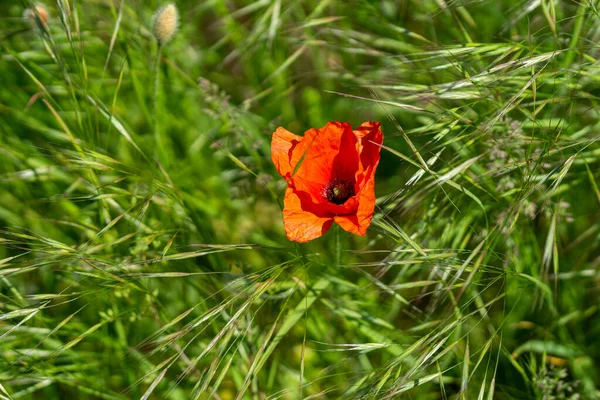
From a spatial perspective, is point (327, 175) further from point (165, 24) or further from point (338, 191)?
point (165, 24)

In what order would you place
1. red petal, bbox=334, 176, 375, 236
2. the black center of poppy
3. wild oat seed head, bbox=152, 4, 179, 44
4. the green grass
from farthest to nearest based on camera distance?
wild oat seed head, bbox=152, 4, 179, 44, the black center of poppy, the green grass, red petal, bbox=334, 176, 375, 236

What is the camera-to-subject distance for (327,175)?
1397 mm

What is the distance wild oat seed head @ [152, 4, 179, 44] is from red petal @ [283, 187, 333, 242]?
548 mm

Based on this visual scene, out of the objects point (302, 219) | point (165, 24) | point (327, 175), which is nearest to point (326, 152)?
point (327, 175)

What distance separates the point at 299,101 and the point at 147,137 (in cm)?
55

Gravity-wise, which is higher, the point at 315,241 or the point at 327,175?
the point at 327,175

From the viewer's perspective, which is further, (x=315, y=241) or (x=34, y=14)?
(x=315, y=241)

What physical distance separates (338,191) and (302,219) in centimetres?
17

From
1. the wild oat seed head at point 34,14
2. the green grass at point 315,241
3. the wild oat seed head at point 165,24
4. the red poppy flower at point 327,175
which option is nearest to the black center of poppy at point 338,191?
the red poppy flower at point 327,175

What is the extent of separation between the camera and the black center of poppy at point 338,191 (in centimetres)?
139

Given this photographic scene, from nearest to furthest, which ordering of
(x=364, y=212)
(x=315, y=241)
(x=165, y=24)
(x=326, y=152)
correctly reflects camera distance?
(x=364, y=212), (x=326, y=152), (x=165, y=24), (x=315, y=241)

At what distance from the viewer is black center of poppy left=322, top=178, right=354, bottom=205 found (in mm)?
1391

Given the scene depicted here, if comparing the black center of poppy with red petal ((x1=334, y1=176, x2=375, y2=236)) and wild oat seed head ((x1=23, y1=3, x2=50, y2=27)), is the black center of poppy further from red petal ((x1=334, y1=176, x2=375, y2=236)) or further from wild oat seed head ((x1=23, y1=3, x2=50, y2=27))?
wild oat seed head ((x1=23, y1=3, x2=50, y2=27))

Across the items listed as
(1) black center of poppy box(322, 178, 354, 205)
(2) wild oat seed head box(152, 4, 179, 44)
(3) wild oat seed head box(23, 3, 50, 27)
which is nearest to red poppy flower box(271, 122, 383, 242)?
(1) black center of poppy box(322, 178, 354, 205)
